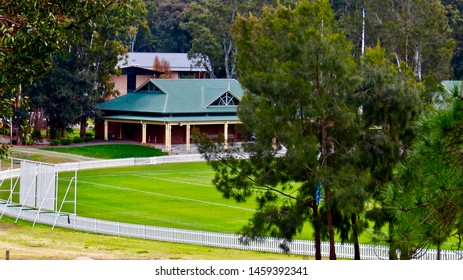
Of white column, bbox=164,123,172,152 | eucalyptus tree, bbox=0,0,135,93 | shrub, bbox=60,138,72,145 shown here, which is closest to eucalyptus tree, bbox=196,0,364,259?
eucalyptus tree, bbox=0,0,135,93

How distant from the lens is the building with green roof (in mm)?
74438

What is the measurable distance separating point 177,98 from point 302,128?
5113 cm

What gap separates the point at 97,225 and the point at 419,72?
46046 millimetres

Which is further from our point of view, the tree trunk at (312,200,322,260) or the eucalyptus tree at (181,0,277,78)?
the eucalyptus tree at (181,0,277,78)

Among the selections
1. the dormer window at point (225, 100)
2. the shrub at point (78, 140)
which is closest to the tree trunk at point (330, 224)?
the shrub at point (78, 140)

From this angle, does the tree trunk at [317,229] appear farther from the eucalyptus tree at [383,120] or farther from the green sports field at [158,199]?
the green sports field at [158,199]

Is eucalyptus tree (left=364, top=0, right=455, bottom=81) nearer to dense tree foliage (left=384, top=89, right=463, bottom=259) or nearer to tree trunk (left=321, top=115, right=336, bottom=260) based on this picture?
tree trunk (left=321, top=115, right=336, bottom=260)

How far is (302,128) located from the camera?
1051 inches

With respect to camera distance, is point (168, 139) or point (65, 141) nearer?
point (65, 141)

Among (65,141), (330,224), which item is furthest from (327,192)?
(65,141)

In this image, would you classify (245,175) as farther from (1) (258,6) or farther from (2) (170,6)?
(2) (170,6)

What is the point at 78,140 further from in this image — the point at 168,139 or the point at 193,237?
the point at 193,237

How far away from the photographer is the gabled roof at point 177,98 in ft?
248

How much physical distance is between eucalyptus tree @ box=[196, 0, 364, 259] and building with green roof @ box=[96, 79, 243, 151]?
45.1m
